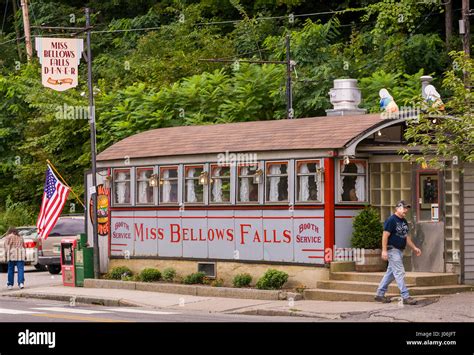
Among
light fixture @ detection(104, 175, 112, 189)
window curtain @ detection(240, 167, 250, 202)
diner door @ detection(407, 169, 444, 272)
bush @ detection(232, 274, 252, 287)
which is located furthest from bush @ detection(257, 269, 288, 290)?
light fixture @ detection(104, 175, 112, 189)

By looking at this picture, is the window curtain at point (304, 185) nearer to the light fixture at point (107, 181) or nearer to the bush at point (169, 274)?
the bush at point (169, 274)

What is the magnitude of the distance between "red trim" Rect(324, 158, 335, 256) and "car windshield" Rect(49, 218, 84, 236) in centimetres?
1335

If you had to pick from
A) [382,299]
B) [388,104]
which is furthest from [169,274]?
[382,299]

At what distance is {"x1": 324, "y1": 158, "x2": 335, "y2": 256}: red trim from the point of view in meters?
23.7

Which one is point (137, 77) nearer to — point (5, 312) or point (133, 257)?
point (133, 257)

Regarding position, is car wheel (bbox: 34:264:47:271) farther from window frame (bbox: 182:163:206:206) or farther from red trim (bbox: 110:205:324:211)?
window frame (bbox: 182:163:206:206)

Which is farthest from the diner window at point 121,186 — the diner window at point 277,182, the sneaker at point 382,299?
the sneaker at point 382,299

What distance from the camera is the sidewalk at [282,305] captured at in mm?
19625

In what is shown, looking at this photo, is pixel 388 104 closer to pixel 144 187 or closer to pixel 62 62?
pixel 144 187

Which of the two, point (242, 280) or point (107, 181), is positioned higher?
point (107, 181)

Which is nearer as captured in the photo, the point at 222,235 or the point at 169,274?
the point at 222,235

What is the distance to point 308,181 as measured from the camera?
2434 cm

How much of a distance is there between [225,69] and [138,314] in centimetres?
2688

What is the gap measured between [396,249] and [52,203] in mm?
12222
